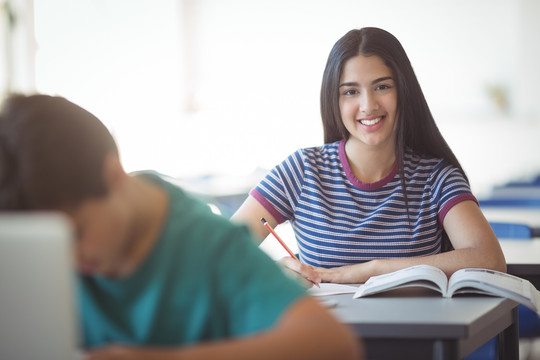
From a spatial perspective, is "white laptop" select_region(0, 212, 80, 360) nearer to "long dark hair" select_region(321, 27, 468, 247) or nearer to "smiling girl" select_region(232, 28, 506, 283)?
"smiling girl" select_region(232, 28, 506, 283)

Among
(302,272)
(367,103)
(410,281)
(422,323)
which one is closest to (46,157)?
(422,323)

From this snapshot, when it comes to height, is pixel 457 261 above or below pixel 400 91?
below

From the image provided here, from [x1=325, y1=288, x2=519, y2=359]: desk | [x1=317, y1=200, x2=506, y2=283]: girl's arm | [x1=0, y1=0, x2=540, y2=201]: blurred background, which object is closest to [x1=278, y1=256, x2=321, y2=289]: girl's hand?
[x1=317, y1=200, x2=506, y2=283]: girl's arm

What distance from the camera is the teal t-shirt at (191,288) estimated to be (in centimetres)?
85

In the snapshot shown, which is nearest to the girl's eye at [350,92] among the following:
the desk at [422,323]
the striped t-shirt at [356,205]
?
the striped t-shirt at [356,205]

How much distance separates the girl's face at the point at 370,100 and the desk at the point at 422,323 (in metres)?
0.69

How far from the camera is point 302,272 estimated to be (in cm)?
184

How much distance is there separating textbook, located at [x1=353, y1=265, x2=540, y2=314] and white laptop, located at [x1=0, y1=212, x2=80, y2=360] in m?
1.01

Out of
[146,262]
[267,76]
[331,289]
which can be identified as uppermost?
[267,76]

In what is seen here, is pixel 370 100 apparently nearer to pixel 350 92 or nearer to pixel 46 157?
pixel 350 92

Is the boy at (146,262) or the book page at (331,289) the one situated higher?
the boy at (146,262)

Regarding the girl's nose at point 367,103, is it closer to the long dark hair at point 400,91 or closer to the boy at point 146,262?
the long dark hair at point 400,91

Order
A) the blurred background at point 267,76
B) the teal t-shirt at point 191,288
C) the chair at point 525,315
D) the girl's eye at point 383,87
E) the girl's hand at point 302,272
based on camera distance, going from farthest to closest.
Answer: the blurred background at point 267,76, the chair at point 525,315, the girl's eye at point 383,87, the girl's hand at point 302,272, the teal t-shirt at point 191,288

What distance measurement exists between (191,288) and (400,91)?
1377 millimetres
